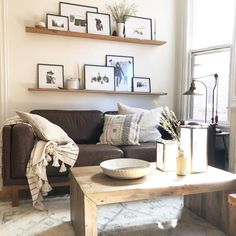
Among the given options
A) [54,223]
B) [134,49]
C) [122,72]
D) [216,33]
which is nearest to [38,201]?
[54,223]

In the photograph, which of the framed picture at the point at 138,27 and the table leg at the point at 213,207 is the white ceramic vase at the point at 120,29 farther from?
the table leg at the point at 213,207

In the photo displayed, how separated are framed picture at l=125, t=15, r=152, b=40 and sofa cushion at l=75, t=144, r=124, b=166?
1.74m

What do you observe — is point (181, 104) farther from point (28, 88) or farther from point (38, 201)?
point (38, 201)

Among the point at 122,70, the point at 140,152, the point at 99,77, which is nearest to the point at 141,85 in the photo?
the point at 122,70

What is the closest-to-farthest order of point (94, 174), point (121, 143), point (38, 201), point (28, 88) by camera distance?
1. point (94, 174)
2. point (38, 201)
3. point (121, 143)
4. point (28, 88)

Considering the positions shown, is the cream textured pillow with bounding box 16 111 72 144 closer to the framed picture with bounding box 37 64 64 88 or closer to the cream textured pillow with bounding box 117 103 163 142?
the framed picture with bounding box 37 64 64 88

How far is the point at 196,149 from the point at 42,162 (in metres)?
1.29

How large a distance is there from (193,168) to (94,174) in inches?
27.6

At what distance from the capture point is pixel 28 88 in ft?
10.9

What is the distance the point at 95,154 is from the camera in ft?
8.59

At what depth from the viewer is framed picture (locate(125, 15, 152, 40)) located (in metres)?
3.70

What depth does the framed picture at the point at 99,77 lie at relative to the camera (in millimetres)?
3545

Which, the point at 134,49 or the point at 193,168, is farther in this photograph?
the point at 134,49

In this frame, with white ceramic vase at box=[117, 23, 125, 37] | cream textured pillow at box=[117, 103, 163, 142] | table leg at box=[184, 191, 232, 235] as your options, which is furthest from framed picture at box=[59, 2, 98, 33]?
table leg at box=[184, 191, 232, 235]
